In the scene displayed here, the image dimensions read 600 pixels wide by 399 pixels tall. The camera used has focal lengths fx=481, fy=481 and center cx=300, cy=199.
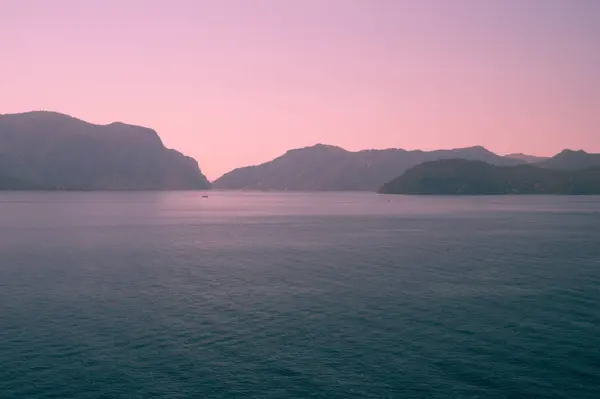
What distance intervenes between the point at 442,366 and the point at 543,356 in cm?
824

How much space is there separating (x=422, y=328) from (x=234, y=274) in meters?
32.8

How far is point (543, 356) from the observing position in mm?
35531

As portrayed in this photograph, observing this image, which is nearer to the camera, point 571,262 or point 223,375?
point 223,375

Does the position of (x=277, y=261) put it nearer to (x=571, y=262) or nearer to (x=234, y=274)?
(x=234, y=274)

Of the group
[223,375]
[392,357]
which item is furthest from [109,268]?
[392,357]

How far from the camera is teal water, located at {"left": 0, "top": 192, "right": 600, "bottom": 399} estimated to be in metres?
30.9

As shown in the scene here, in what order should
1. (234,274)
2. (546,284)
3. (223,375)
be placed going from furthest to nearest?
(234,274) → (546,284) → (223,375)

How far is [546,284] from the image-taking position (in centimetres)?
5997

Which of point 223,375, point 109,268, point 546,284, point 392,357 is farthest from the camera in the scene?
point 109,268

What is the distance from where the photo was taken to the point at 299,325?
42.9m

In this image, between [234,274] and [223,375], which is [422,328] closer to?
[223,375]

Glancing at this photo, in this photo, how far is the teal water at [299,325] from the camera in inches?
1218

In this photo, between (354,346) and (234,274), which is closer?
(354,346)

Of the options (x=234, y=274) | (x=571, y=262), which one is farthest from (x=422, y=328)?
(x=571, y=262)
